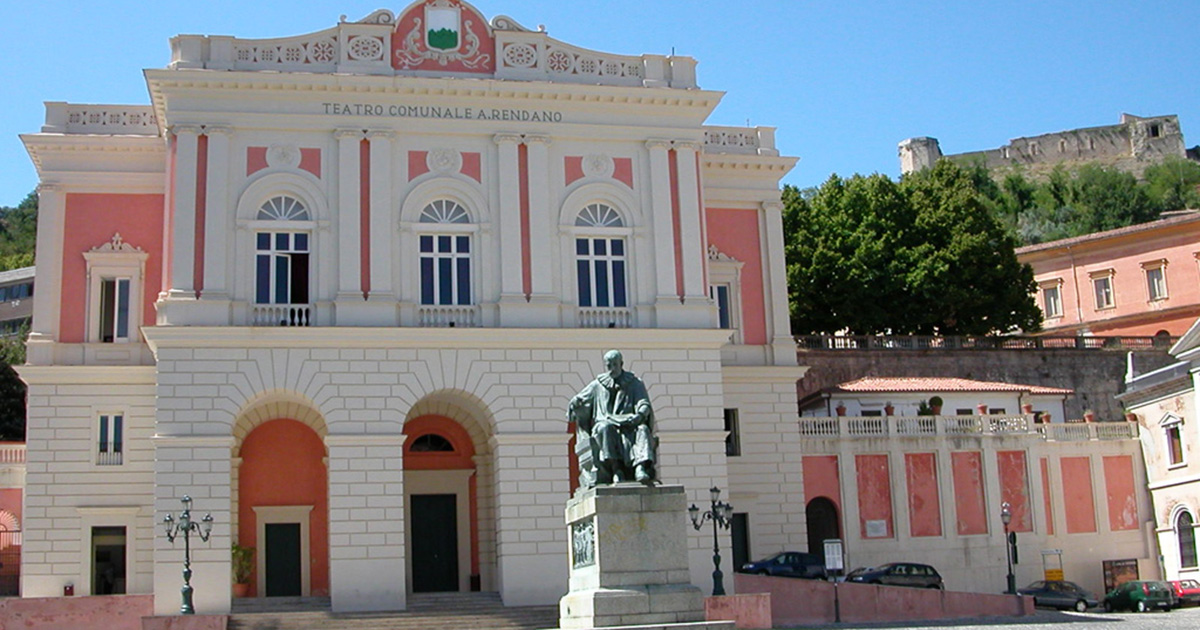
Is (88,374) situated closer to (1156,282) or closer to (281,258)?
(281,258)

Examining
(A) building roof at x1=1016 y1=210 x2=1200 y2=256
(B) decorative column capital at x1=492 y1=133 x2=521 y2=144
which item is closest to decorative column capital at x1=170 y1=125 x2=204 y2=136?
(B) decorative column capital at x1=492 y1=133 x2=521 y2=144

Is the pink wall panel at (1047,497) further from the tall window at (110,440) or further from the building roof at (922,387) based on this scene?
the tall window at (110,440)

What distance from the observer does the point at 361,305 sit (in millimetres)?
31875

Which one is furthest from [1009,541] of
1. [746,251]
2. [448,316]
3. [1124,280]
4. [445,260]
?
[1124,280]

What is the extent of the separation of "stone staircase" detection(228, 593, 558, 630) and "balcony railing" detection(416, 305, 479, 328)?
6.33 meters

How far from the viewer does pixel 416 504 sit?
35.1 metres

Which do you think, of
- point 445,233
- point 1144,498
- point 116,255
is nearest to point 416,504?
point 445,233

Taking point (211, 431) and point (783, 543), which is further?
point (783, 543)

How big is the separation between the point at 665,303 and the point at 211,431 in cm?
1103

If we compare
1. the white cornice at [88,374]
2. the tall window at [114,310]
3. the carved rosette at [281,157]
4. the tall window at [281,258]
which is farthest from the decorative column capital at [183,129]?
the white cornice at [88,374]

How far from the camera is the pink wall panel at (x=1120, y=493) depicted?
136 feet

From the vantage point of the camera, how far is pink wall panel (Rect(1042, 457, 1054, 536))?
132 feet

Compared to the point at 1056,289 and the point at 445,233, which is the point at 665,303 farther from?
the point at 1056,289

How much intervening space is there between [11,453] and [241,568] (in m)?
7.82
